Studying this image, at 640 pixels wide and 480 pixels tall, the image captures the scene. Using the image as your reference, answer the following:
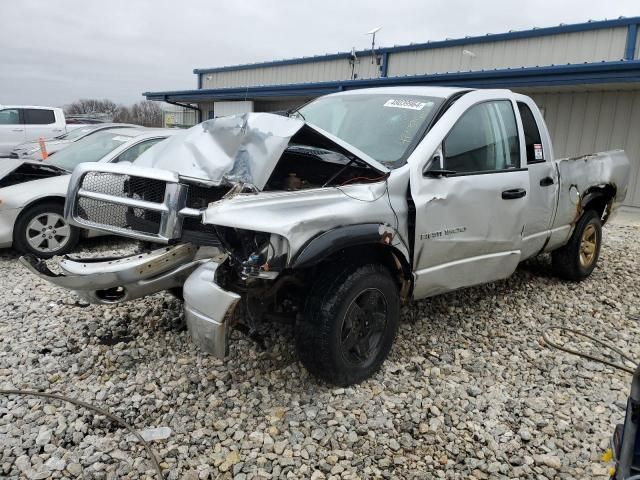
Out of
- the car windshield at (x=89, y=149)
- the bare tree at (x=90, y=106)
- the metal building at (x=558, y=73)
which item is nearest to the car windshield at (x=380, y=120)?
the car windshield at (x=89, y=149)

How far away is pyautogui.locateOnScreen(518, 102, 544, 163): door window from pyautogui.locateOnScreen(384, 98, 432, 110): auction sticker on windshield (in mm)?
1120

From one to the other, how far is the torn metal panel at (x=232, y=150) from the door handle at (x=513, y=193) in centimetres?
179

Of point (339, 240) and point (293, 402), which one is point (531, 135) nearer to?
point (339, 240)

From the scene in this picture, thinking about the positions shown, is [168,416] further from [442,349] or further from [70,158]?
[70,158]

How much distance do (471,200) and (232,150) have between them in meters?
1.73

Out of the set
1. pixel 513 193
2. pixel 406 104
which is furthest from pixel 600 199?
pixel 406 104

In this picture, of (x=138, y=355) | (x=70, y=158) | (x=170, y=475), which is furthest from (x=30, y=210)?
(x=170, y=475)

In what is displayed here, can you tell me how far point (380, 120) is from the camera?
4.00 m

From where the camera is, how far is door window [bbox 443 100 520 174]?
12.5 feet

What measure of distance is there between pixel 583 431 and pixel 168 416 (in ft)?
7.95

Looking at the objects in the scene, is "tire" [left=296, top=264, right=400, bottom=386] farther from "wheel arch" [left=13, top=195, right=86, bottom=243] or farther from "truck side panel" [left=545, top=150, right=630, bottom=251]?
"wheel arch" [left=13, top=195, right=86, bottom=243]

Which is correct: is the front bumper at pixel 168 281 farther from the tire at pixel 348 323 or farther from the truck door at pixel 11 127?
the truck door at pixel 11 127

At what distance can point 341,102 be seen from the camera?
4.52 metres

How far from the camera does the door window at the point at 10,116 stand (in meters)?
A: 14.6
